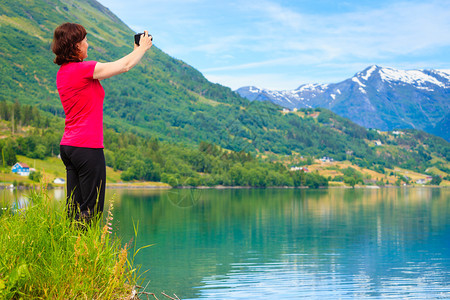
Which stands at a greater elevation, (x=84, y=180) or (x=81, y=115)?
(x=81, y=115)

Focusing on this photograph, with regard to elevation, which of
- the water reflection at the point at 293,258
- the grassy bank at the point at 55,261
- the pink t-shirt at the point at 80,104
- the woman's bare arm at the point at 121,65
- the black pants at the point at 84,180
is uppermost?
the woman's bare arm at the point at 121,65

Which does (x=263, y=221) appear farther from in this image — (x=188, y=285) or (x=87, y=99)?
(x=87, y=99)

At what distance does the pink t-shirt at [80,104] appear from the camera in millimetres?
4828

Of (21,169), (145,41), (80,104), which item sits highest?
(145,41)

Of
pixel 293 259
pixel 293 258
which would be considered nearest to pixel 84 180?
pixel 293 259

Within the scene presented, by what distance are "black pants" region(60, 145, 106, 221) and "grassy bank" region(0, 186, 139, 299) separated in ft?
0.70

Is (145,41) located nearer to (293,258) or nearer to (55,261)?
(55,261)

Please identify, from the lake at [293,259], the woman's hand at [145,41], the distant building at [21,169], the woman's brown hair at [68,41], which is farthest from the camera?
the distant building at [21,169]

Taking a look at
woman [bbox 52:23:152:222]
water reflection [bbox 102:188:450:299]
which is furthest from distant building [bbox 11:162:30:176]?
woman [bbox 52:23:152:222]

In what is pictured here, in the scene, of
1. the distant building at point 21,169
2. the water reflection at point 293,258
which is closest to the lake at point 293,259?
the water reflection at point 293,258

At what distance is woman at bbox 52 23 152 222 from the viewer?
483cm

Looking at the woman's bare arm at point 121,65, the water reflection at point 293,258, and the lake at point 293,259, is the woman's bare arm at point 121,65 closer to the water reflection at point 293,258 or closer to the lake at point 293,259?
the water reflection at point 293,258

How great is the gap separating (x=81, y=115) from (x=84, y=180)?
2.30 ft

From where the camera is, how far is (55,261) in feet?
14.5
